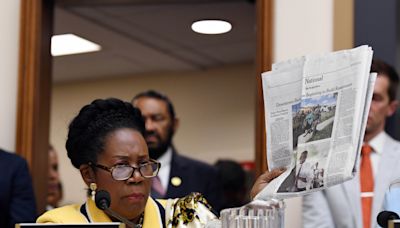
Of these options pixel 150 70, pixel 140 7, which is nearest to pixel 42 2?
pixel 140 7

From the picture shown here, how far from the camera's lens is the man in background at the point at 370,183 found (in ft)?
11.4

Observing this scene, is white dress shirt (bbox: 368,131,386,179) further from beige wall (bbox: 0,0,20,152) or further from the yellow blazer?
beige wall (bbox: 0,0,20,152)

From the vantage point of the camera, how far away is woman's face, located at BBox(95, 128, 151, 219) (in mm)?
2596

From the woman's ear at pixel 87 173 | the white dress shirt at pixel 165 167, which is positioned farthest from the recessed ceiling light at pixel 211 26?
the woman's ear at pixel 87 173

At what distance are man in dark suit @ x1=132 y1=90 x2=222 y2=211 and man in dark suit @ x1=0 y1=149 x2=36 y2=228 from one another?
31.2 inches

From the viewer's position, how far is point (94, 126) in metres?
2.79

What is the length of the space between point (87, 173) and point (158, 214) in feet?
0.85

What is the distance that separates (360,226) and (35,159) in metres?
1.72

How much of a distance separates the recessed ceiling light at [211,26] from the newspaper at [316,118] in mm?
3796

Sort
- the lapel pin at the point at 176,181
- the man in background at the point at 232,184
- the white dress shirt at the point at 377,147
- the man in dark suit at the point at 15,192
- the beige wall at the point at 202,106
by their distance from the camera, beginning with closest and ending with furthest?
the white dress shirt at the point at 377,147 < the man in dark suit at the point at 15,192 < the lapel pin at the point at 176,181 < the man in background at the point at 232,184 < the beige wall at the point at 202,106

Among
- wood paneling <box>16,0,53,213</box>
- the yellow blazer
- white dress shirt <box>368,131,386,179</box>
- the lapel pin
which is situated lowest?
the yellow blazer

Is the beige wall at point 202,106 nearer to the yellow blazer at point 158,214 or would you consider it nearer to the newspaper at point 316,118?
the yellow blazer at point 158,214

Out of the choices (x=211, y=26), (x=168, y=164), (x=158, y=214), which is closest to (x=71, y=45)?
(x=211, y=26)

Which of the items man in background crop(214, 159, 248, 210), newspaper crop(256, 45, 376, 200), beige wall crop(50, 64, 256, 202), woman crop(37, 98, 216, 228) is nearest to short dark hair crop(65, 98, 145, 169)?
woman crop(37, 98, 216, 228)
